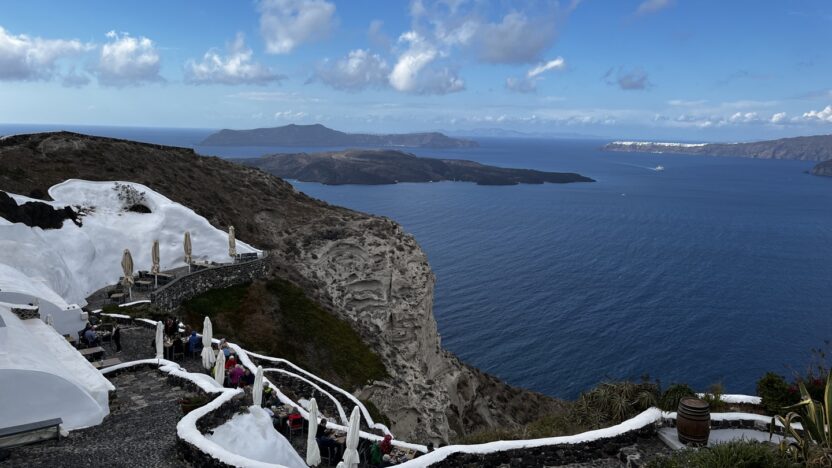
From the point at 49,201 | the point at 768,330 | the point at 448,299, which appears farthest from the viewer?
the point at 448,299

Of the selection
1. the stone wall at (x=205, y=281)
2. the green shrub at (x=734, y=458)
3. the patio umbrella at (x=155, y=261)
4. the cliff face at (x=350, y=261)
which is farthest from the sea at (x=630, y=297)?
the patio umbrella at (x=155, y=261)

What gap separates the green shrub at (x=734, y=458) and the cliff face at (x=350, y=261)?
3587 cm

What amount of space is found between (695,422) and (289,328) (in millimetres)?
32140

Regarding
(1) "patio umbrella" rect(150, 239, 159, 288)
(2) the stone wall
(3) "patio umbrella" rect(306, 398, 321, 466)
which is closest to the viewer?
(3) "patio umbrella" rect(306, 398, 321, 466)

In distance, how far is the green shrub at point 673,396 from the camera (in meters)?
16.4

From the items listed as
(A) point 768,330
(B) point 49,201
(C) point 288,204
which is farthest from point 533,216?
(B) point 49,201

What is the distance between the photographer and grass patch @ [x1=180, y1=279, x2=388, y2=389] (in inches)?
1439

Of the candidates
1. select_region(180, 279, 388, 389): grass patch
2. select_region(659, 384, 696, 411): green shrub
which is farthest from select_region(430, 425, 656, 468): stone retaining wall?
select_region(180, 279, 388, 389): grass patch

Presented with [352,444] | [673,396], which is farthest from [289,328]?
[673,396]

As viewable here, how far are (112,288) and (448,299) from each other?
216 feet

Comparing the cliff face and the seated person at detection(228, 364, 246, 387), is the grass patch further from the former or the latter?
the seated person at detection(228, 364, 246, 387)

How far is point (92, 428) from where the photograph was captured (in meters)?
15.8

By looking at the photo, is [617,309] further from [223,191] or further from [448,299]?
[223,191]

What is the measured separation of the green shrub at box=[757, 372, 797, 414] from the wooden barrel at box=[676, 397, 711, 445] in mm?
2843
